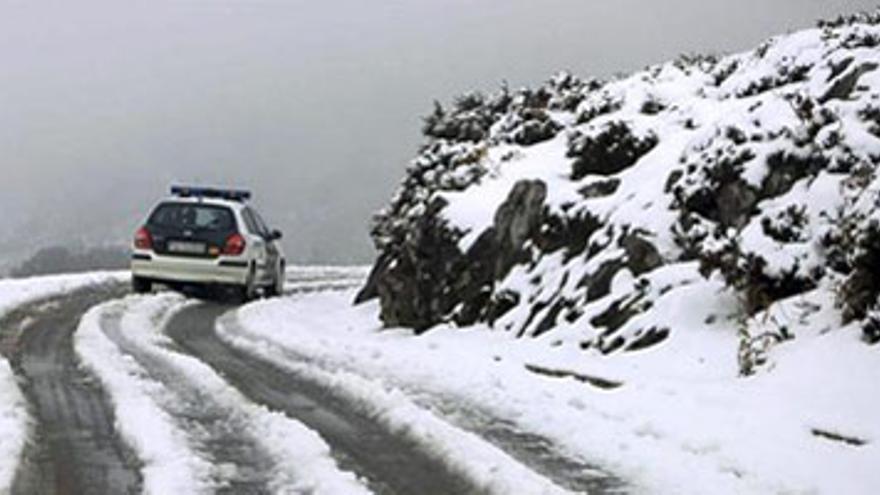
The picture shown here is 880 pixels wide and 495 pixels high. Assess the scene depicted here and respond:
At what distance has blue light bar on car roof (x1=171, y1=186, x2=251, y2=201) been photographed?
18500 mm

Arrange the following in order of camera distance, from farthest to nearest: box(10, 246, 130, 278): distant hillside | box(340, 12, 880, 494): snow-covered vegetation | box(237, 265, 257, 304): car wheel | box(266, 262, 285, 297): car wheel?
box(10, 246, 130, 278): distant hillside, box(266, 262, 285, 297): car wheel, box(237, 265, 257, 304): car wheel, box(340, 12, 880, 494): snow-covered vegetation

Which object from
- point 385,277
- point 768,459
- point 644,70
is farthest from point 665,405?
point 644,70

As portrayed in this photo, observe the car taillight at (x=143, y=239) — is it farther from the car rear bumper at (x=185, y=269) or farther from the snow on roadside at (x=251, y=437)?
the snow on roadside at (x=251, y=437)

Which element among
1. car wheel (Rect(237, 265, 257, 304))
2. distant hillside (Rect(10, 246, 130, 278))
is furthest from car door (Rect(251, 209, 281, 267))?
distant hillside (Rect(10, 246, 130, 278))

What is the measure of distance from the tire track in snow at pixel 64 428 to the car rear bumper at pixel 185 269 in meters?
5.34

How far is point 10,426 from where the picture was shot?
6.78 m

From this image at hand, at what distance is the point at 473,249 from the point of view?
14109 millimetres

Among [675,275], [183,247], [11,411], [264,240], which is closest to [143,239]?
[183,247]

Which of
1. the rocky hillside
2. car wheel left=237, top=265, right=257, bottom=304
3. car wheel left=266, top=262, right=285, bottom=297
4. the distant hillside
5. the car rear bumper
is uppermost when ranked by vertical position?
the rocky hillside

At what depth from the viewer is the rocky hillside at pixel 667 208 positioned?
28.9 feet

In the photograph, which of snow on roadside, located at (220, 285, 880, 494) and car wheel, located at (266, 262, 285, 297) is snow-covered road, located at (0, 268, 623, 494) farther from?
car wheel, located at (266, 262, 285, 297)

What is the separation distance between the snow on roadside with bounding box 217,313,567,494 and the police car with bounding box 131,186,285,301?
7954 millimetres

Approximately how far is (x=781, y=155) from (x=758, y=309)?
1.88 meters

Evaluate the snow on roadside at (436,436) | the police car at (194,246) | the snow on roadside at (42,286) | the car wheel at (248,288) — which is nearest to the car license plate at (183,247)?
the police car at (194,246)
